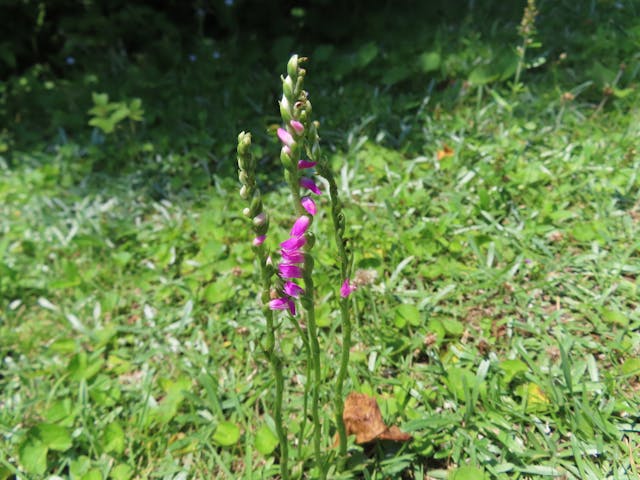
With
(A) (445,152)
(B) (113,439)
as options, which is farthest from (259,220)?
(A) (445,152)

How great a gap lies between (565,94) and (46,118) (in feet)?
14.1

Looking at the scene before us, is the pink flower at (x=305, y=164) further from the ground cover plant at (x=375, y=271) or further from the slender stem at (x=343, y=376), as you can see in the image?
the slender stem at (x=343, y=376)

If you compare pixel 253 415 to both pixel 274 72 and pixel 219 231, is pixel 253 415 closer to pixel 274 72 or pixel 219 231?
pixel 219 231

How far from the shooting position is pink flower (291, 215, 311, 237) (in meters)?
1.19

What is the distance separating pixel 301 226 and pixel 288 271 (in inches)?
5.0

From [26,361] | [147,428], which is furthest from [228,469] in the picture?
[26,361]

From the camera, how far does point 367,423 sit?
1696 mm

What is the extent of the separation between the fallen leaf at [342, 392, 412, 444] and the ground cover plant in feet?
0.14

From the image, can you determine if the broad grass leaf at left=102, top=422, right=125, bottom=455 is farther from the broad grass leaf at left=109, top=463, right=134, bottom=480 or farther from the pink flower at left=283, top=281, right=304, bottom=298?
the pink flower at left=283, top=281, right=304, bottom=298

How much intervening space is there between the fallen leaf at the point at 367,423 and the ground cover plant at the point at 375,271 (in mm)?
42

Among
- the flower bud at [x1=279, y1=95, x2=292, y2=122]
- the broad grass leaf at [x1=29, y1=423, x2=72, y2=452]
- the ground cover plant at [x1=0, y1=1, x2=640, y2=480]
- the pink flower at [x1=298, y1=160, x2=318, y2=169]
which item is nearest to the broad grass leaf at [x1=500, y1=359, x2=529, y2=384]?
the ground cover plant at [x1=0, y1=1, x2=640, y2=480]

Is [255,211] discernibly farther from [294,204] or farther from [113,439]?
[113,439]

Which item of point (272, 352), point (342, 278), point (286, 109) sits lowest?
point (272, 352)

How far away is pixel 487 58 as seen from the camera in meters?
3.61
